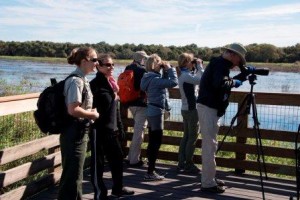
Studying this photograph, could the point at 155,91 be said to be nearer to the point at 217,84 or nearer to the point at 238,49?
the point at 217,84

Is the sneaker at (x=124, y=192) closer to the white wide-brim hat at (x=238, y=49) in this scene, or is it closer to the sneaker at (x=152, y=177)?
the sneaker at (x=152, y=177)

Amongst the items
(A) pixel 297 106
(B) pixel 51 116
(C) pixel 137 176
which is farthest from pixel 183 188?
(B) pixel 51 116

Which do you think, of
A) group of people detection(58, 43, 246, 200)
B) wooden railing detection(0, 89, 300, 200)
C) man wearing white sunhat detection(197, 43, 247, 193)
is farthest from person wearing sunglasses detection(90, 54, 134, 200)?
man wearing white sunhat detection(197, 43, 247, 193)

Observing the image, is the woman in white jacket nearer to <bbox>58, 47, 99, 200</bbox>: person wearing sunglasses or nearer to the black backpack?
<bbox>58, 47, 99, 200</bbox>: person wearing sunglasses

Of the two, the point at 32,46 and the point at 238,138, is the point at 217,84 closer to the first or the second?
the point at 238,138

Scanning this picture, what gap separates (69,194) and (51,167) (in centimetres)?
132

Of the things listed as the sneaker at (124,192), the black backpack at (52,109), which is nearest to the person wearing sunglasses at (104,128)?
the sneaker at (124,192)

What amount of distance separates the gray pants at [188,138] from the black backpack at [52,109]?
2.30 m

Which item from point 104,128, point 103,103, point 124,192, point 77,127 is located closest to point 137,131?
point 124,192

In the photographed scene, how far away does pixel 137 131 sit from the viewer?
19.8 feet

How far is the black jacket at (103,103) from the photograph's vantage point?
435 centimetres

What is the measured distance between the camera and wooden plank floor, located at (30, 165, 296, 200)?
4922mm

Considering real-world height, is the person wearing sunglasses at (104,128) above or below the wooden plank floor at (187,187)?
above

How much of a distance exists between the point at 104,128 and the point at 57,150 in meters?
1.11
